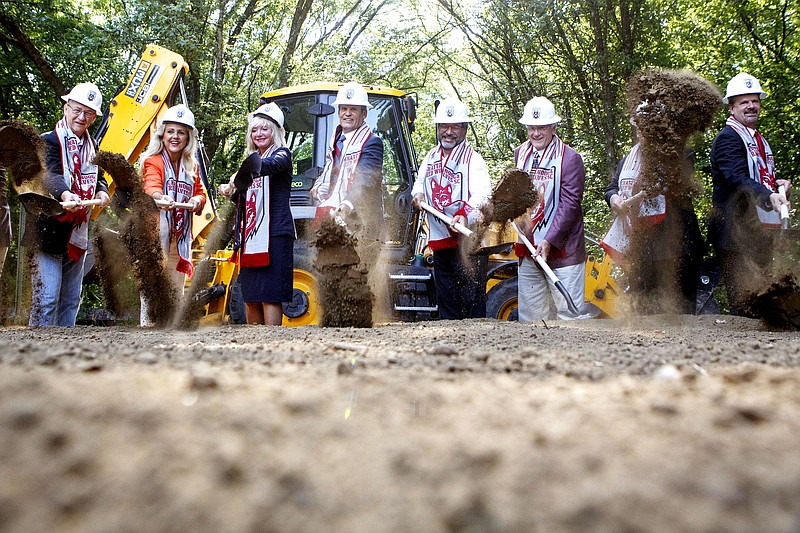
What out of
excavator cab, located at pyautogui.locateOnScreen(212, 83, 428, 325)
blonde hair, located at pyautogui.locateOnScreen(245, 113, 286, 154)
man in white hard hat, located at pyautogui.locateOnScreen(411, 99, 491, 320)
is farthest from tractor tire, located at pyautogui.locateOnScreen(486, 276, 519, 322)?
blonde hair, located at pyautogui.locateOnScreen(245, 113, 286, 154)

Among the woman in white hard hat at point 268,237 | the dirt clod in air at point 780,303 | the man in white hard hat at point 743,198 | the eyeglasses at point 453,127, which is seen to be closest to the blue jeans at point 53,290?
the woman in white hard hat at point 268,237

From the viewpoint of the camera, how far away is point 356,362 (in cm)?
236

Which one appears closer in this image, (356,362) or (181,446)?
(181,446)

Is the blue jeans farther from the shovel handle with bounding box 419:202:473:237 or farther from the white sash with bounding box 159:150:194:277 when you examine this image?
the shovel handle with bounding box 419:202:473:237

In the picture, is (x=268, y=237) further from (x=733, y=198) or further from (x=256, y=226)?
(x=733, y=198)

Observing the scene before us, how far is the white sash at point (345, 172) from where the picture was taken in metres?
5.56

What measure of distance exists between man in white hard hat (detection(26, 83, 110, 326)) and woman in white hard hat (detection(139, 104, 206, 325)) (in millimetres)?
485

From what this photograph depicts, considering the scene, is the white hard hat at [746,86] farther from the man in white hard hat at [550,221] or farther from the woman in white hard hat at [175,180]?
the woman in white hard hat at [175,180]

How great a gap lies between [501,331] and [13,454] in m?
3.18

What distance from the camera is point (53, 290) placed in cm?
565

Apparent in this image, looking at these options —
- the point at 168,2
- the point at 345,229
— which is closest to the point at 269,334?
the point at 345,229

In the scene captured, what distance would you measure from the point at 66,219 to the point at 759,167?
5.16 metres

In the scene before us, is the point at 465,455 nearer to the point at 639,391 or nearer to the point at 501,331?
the point at 639,391

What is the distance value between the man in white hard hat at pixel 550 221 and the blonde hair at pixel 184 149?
8.67 feet
